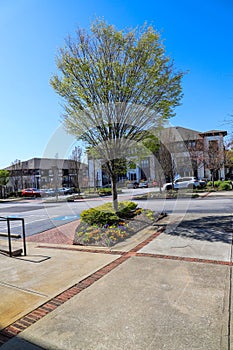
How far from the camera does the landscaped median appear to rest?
22.7ft

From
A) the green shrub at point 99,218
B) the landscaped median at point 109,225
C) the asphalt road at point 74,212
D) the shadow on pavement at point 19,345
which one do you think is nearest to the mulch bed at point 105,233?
the landscaped median at point 109,225

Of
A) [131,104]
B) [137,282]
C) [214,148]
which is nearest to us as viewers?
[137,282]

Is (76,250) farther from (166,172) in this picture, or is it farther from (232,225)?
(166,172)

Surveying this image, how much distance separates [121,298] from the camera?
11.8 feet

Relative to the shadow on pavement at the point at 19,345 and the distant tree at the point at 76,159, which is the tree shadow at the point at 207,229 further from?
the distant tree at the point at 76,159

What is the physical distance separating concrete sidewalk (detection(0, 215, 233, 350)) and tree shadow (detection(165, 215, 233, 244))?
1.75ft

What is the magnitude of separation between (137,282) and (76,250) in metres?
2.62

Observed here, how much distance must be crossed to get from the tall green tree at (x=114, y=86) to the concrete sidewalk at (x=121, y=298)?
4024 millimetres

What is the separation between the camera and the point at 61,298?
374 cm

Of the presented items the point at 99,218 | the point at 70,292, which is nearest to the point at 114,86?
the point at 99,218

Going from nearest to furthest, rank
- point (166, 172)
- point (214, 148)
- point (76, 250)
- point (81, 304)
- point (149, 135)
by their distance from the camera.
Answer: point (81, 304), point (76, 250), point (149, 135), point (166, 172), point (214, 148)

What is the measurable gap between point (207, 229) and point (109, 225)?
Result: 3131 millimetres

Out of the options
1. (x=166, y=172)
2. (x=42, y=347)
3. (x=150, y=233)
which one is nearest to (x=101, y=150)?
(x=150, y=233)

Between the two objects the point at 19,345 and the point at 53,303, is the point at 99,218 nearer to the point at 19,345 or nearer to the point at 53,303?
the point at 53,303
